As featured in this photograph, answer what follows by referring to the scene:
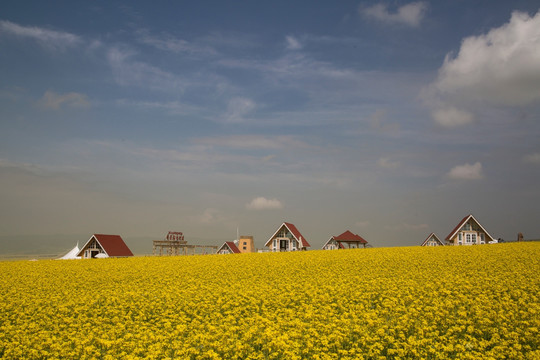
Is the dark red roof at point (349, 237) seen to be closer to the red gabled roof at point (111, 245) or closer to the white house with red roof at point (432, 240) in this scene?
the white house with red roof at point (432, 240)

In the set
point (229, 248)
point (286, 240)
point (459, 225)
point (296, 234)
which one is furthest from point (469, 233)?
point (229, 248)

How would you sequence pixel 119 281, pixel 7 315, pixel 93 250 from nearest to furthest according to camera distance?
pixel 7 315
pixel 119 281
pixel 93 250

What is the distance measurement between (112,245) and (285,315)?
55267mm

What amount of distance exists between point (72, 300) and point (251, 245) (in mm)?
82460

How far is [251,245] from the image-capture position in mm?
102750

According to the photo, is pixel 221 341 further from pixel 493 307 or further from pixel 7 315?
pixel 7 315

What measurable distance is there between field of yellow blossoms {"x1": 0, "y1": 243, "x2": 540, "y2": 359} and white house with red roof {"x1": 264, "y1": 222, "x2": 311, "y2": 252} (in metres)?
34.3

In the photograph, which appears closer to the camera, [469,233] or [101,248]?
[101,248]

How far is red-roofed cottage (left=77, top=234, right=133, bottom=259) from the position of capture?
205 ft

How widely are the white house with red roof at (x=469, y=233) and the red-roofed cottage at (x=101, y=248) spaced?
5482 cm

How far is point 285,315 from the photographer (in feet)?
53.0

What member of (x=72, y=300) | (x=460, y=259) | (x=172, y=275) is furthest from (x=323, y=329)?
(x=460, y=259)

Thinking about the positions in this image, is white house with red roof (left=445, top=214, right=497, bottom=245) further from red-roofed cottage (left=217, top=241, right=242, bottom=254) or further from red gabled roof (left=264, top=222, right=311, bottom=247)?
red-roofed cottage (left=217, top=241, right=242, bottom=254)

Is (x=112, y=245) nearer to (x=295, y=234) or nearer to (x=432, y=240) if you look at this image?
(x=295, y=234)
